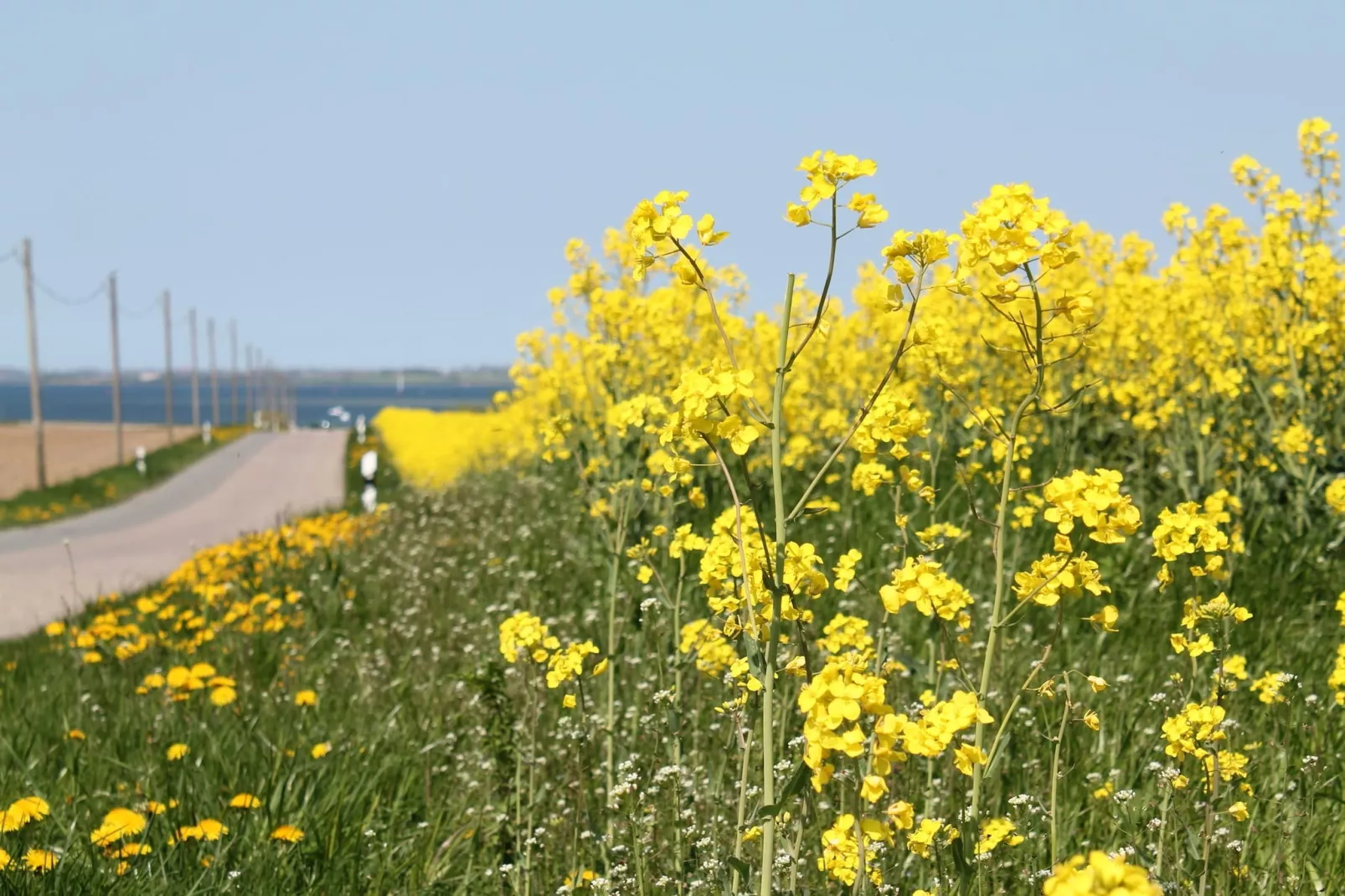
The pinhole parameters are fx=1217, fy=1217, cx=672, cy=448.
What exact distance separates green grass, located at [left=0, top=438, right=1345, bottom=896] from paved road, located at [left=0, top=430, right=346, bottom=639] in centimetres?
126

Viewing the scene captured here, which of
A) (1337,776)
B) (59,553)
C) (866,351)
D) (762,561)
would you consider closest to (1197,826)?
(1337,776)

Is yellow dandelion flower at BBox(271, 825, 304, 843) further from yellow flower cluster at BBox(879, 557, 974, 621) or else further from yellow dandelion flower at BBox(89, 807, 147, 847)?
yellow flower cluster at BBox(879, 557, 974, 621)

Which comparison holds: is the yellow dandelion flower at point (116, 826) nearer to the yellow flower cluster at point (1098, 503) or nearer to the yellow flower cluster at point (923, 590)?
the yellow flower cluster at point (923, 590)

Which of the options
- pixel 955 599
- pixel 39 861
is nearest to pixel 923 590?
pixel 955 599

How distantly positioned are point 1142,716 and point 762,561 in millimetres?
2277

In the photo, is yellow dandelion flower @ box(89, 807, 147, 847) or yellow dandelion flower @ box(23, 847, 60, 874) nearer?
yellow dandelion flower @ box(23, 847, 60, 874)

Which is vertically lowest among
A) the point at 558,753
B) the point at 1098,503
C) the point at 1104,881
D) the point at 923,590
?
the point at 558,753

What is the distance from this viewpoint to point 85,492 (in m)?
19.6

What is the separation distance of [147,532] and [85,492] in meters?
5.93

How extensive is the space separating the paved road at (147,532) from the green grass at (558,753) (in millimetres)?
1258

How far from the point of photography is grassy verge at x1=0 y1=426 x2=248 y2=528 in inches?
652

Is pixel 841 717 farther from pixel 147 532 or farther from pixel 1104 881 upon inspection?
pixel 147 532

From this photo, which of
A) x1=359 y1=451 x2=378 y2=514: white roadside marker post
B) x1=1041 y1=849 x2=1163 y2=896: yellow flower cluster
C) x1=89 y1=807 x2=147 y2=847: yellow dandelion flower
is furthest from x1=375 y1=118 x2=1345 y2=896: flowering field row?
x1=359 y1=451 x2=378 y2=514: white roadside marker post

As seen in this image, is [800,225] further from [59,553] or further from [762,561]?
[59,553]
